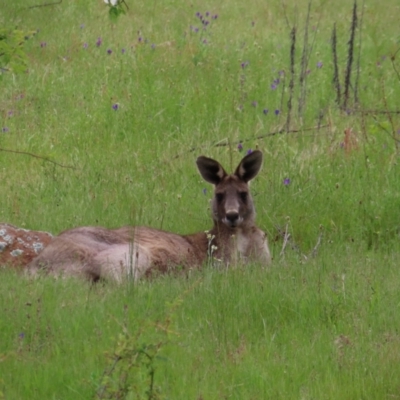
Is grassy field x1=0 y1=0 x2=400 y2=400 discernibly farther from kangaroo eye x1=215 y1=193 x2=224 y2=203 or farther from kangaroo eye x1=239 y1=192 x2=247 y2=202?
kangaroo eye x1=215 y1=193 x2=224 y2=203

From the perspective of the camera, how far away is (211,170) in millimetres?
9508

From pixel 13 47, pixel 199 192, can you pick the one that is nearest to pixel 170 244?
pixel 199 192

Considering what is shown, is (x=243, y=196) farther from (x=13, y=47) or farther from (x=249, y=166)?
(x=13, y=47)

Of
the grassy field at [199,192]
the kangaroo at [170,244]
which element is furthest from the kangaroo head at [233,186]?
the grassy field at [199,192]

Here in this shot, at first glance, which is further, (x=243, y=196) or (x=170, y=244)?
(x=243, y=196)

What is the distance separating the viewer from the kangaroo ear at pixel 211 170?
9430 millimetres

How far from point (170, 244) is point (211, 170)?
107 cm

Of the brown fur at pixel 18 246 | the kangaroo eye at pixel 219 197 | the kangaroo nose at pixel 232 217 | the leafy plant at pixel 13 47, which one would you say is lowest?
Result: the brown fur at pixel 18 246

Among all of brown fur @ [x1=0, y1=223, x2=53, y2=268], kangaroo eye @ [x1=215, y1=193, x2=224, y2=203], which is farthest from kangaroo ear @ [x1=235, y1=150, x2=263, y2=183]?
brown fur @ [x1=0, y1=223, x2=53, y2=268]

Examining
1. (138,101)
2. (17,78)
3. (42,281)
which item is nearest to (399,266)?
(42,281)

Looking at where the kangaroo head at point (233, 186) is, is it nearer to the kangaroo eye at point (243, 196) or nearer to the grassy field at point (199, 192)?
the kangaroo eye at point (243, 196)

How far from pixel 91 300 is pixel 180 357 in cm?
114

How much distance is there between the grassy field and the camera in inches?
227

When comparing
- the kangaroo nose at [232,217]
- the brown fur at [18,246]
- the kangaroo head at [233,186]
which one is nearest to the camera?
the brown fur at [18,246]
